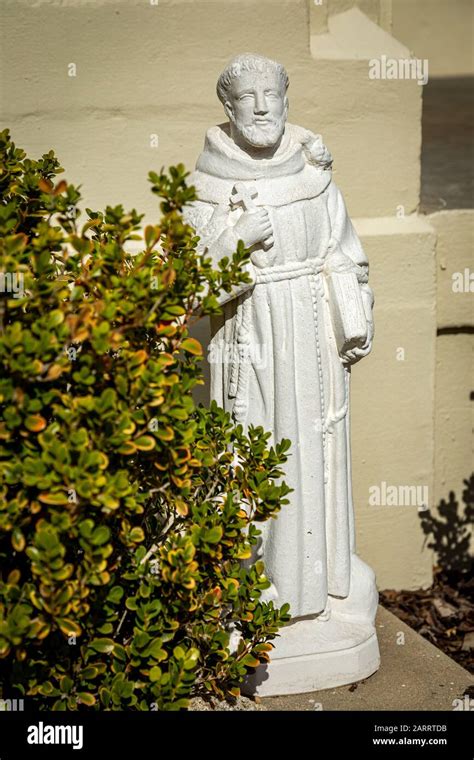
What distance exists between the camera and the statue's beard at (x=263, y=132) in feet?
13.8

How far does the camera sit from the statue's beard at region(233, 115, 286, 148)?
4207mm

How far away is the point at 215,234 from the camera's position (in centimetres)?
428

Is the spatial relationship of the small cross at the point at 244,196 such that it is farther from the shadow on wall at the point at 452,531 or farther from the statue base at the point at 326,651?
the shadow on wall at the point at 452,531

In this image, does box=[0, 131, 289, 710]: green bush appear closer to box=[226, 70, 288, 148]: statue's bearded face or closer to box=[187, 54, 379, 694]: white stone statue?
box=[187, 54, 379, 694]: white stone statue

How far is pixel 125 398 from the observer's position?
3.54m

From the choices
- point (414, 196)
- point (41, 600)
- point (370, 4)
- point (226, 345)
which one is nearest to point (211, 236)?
point (226, 345)

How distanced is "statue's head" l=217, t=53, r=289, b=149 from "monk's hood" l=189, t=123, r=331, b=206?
0.08m

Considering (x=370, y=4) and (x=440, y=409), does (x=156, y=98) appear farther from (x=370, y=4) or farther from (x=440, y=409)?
(x=440, y=409)

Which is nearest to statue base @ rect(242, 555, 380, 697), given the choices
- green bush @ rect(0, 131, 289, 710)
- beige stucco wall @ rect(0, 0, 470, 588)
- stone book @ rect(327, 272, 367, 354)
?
green bush @ rect(0, 131, 289, 710)

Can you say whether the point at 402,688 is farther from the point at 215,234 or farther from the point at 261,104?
the point at 261,104

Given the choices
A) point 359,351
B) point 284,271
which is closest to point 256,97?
point 284,271

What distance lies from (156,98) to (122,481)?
2.62 meters

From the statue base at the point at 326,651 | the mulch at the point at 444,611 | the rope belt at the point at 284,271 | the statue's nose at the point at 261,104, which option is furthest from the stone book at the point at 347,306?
the mulch at the point at 444,611

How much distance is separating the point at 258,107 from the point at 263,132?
10cm
